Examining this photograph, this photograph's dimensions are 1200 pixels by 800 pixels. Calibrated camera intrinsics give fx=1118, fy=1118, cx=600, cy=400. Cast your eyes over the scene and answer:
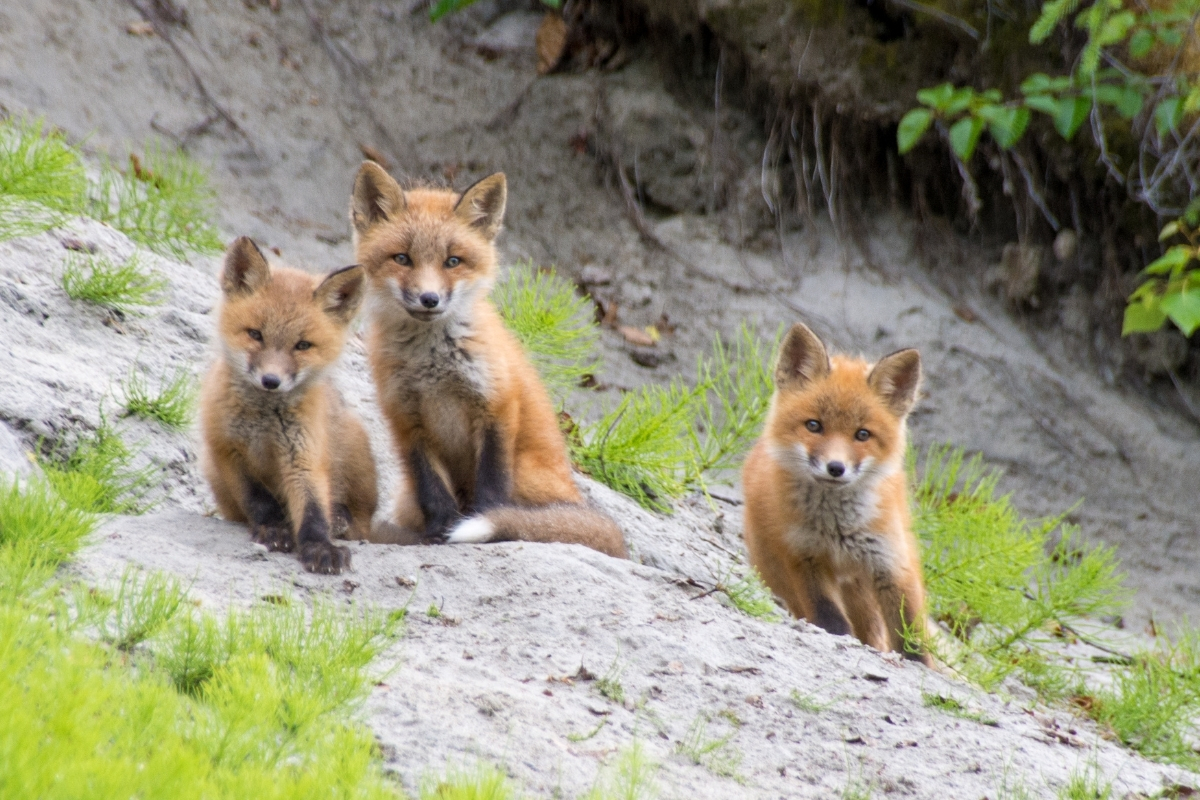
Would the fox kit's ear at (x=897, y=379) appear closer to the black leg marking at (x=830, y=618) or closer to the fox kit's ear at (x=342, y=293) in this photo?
the black leg marking at (x=830, y=618)

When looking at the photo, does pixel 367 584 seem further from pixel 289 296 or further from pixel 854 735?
pixel 854 735

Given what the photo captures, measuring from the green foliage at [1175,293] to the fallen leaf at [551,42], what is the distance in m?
5.04

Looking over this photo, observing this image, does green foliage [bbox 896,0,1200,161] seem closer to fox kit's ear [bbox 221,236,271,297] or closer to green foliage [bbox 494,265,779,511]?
green foliage [bbox 494,265,779,511]

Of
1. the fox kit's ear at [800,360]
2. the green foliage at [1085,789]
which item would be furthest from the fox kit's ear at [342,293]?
the green foliage at [1085,789]

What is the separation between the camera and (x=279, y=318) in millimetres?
3854

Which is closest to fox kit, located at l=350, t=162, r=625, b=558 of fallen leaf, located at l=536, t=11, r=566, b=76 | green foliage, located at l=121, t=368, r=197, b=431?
green foliage, located at l=121, t=368, r=197, b=431

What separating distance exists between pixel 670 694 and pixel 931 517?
12.3 ft

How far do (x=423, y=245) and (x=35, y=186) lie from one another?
219cm

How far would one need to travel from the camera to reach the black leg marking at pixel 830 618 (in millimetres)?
4461

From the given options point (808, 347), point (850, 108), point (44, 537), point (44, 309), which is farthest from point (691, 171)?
point (44, 537)

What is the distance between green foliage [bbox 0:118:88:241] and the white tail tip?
2629mm

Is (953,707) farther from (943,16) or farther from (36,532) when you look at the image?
(943,16)

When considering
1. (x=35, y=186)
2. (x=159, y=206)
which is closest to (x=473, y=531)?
(x=35, y=186)

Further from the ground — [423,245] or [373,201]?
[373,201]
